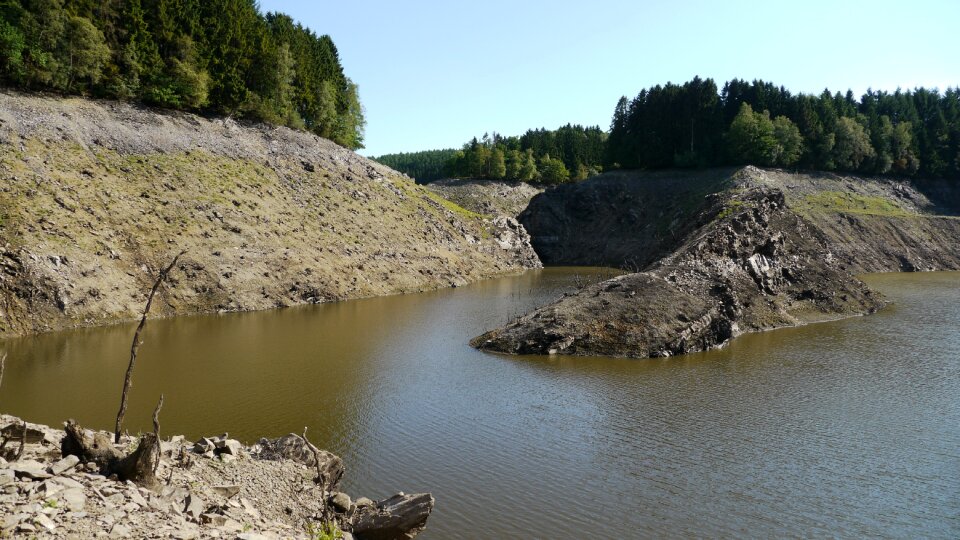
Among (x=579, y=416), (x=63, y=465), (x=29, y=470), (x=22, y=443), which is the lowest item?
(x=579, y=416)

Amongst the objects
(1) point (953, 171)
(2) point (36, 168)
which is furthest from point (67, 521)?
(1) point (953, 171)

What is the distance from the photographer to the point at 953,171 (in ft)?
400

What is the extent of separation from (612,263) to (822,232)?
1229 inches

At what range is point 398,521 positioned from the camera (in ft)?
50.9

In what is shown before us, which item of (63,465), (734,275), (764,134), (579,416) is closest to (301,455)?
(63,465)

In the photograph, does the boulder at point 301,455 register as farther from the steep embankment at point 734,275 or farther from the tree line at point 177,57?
the tree line at point 177,57

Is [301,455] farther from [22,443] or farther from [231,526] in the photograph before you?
[22,443]

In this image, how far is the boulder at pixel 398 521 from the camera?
15523mm

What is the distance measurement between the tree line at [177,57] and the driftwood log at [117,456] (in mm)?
58959

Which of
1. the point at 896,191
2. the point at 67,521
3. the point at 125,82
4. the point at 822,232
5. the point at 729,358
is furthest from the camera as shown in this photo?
the point at 896,191

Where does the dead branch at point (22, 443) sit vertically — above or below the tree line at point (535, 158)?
below

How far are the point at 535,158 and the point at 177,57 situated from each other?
97.0 m

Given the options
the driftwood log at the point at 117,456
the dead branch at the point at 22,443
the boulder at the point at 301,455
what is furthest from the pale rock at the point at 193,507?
the boulder at the point at 301,455

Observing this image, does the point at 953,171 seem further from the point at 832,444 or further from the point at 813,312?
the point at 832,444
